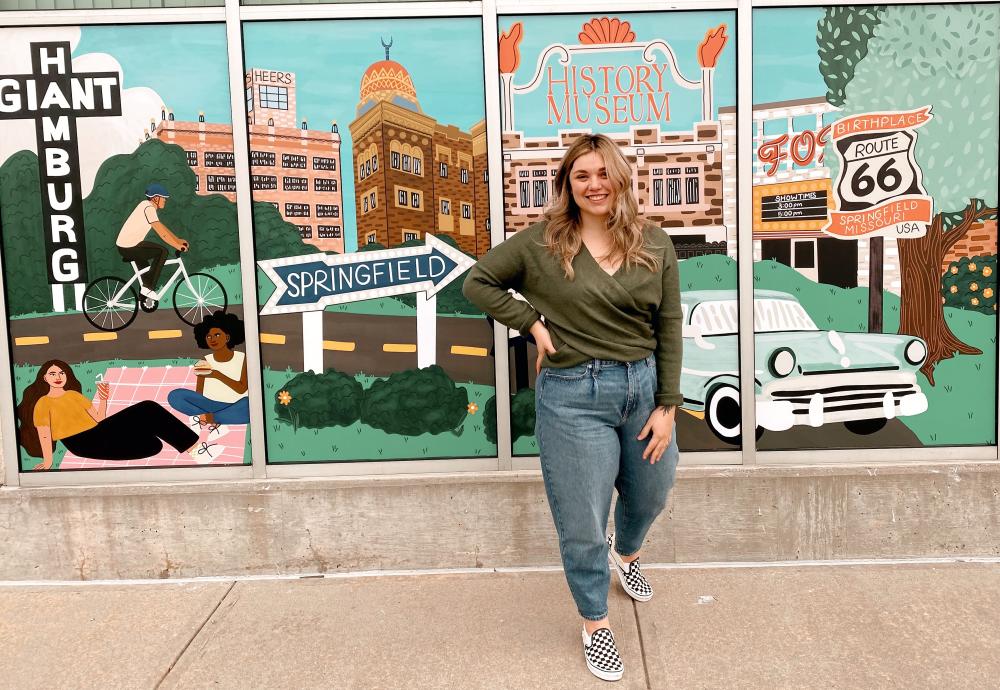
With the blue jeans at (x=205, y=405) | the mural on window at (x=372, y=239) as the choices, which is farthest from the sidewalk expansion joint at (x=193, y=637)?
the blue jeans at (x=205, y=405)

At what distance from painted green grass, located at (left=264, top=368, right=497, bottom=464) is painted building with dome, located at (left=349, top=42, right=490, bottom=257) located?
777mm

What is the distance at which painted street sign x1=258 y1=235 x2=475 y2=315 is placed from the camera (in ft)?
12.9

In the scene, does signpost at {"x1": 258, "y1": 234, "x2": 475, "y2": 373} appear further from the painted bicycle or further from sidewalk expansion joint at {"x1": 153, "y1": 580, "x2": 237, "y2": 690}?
sidewalk expansion joint at {"x1": 153, "y1": 580, "x2": 237, "y2": 690}

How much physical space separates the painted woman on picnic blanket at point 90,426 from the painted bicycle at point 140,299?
0.33 meters

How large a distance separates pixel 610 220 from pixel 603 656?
1.61 m

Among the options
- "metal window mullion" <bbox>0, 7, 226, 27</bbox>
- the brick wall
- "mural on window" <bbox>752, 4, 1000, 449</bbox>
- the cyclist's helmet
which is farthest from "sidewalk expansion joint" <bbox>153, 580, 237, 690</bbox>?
the brick wall

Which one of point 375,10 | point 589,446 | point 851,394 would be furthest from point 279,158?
point 851,394

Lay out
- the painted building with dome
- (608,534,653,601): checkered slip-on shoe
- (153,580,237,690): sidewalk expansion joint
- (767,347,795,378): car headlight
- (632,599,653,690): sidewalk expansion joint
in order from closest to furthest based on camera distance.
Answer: (632,599,653,690): sidewalk expansion joint → (153,580,237,690): sidewalk expansion joint → (608,534,653,601): checkered slip-on shoe → the painted building with dome → (767,347,795,378): car headlight

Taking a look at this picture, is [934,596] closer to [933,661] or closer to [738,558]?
[933,661]

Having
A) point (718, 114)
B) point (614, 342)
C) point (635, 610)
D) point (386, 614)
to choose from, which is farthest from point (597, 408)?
point (718, 114)

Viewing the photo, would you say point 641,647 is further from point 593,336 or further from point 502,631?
point 593,336

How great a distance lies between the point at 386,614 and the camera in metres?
3.47

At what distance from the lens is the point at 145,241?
3891mm

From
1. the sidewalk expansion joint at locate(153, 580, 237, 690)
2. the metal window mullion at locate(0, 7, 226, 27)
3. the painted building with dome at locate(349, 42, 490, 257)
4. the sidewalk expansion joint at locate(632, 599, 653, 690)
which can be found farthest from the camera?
the painted building with dome at locate(349, 42, 490, 257)
